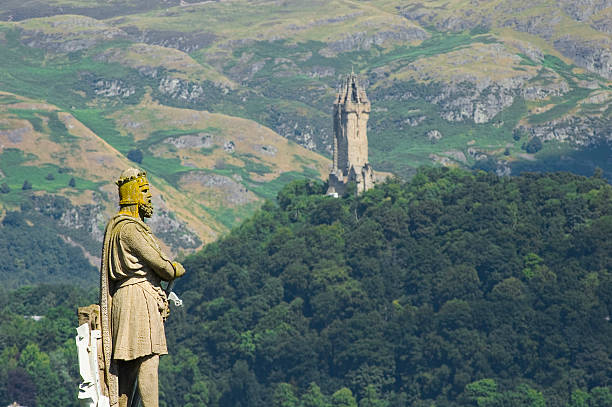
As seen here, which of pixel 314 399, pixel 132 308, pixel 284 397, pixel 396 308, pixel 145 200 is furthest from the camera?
pixel 396 308

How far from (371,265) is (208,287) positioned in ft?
52.4

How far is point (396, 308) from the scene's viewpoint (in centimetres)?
17300

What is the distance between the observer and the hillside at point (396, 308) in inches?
6088

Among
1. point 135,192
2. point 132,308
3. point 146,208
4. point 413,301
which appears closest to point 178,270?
point 132,308

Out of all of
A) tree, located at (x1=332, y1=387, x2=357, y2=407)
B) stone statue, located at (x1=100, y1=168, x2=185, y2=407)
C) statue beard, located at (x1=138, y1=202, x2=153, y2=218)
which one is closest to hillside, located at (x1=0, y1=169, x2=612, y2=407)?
tree, located at (x1=332, y1=387, x2=357, y2=407)

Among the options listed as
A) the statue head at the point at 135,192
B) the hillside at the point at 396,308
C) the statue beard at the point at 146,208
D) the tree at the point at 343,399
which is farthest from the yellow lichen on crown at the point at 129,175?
the tree at the point at 343,399

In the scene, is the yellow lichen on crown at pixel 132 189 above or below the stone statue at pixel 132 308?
above

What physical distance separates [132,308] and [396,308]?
155338 mm

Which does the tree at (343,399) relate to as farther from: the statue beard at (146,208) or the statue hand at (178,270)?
the statue hand at (178,270)

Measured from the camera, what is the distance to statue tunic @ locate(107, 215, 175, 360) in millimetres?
18109

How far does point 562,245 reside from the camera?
174 metres

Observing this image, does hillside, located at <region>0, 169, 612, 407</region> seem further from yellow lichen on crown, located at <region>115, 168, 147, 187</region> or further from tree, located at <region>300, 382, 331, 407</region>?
yellow lichen on crown, located at <region>115, 168, 147, 187</region>

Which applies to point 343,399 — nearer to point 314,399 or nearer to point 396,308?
point 314,399

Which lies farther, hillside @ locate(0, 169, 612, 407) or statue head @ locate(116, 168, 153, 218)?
hillside @ locate(0, 169, 612, 407)
